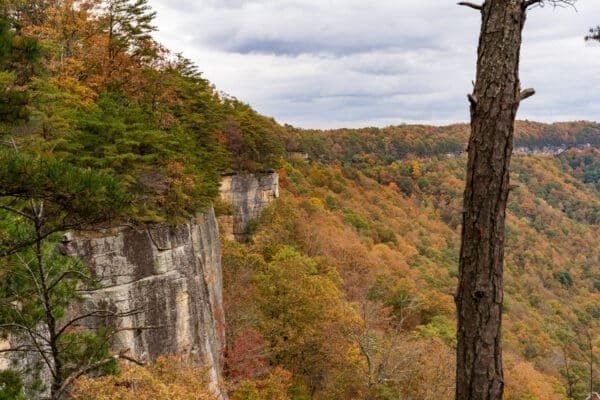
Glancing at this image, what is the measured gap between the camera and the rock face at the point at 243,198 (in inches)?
1407

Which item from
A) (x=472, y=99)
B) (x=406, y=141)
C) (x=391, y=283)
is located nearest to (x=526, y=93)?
(x=472, y=99)

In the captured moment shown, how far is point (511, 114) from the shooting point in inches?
158

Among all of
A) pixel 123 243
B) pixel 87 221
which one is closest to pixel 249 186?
pixel 123 243

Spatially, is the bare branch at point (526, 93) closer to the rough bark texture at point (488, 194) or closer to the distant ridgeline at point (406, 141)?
the rough bark texture at point (488, 194)

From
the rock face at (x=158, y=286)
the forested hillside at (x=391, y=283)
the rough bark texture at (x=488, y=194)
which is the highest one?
the rough bark texture at (x=488, y=194)

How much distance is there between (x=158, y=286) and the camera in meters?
15.3

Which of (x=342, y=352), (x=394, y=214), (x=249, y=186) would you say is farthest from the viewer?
(x=394, y=214)

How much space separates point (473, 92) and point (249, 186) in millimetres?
32947

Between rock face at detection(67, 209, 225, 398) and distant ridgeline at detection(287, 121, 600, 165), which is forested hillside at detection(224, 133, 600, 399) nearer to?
distant ridgeline at detection(287, 121, 600, 165)

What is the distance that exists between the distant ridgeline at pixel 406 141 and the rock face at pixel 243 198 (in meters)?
42.7

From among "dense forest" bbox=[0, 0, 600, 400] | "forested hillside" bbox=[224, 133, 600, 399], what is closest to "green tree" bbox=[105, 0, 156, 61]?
"dense forest" bbox=[0, 0, 600, 400]

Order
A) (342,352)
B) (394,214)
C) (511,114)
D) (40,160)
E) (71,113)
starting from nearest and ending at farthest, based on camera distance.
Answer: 1. (511,114)
2. (40,160)
3. (71,113)
4. (342,352)
5. (394,214)

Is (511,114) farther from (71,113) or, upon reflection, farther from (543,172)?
(543,172)

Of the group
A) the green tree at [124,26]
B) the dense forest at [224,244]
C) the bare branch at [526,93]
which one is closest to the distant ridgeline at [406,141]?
the dense forest at [224,244]
